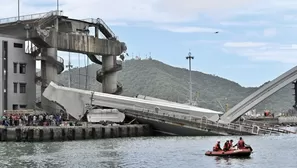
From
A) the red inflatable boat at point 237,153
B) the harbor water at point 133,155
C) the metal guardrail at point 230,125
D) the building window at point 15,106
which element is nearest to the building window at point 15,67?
Answer: the building window at point 15,106

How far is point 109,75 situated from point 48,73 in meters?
16.8

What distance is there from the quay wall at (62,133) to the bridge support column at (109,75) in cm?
2643

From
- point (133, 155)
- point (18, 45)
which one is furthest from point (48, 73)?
point (133, 155)

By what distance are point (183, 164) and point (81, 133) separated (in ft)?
106

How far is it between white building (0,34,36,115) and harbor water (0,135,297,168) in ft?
86.7

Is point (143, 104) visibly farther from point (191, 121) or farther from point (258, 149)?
point (258, 149)

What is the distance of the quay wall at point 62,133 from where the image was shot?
7375 centimetres

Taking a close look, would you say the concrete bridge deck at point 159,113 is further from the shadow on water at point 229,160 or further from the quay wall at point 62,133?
the shadow on water at point 229,160

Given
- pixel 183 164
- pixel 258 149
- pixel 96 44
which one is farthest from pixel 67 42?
pixel 183 164

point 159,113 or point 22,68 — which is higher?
point 22,68

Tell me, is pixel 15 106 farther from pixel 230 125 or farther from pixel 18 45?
pixel 230 125

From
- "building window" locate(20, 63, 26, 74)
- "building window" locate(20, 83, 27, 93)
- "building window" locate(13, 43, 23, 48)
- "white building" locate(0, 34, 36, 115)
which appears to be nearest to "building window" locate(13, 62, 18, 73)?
"white building" locate(0, 34, 36, 115)

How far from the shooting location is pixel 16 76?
9769cm

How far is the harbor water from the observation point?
48531 mm
